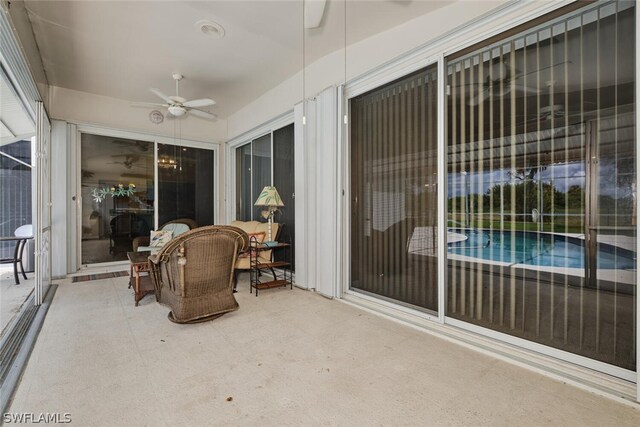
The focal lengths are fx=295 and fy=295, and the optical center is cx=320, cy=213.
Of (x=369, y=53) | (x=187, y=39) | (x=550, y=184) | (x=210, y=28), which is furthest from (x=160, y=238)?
(x=550, y=184)

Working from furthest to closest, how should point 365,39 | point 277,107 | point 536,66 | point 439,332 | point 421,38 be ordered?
point 277,107 < point 365,39 < point 421,38 < point 439,332 < point 536,66

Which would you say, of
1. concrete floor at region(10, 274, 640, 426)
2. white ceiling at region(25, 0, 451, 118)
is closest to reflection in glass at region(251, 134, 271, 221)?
white ceiling at region(25, 0, 451, 118)

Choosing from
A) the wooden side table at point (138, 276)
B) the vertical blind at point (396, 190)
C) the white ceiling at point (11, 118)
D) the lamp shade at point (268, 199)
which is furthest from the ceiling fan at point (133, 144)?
the vertical blind at point (396, 190)

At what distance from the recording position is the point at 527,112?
2197mm

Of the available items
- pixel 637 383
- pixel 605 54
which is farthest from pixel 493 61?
pixel 637 383

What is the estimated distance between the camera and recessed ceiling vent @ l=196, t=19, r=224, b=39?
3090 millimetres

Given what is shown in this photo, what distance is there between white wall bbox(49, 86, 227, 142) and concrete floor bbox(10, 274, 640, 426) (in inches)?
142

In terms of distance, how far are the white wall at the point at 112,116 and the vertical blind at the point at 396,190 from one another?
3853mm

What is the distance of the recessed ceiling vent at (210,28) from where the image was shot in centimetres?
309

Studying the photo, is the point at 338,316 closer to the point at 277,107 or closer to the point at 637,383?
the point at 637,383

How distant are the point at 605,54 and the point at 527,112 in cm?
50

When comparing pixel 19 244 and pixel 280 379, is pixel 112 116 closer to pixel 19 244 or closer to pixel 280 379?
pixel 19 244

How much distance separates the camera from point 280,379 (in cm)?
191

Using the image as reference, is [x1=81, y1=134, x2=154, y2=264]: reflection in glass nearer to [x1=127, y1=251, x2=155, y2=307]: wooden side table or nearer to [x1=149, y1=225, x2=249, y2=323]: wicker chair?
[x1=127, y1=251, x2=155, y2=307]: wooden side table
